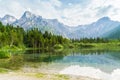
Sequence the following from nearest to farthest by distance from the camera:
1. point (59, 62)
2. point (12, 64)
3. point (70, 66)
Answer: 1. point (70, 66)
2. point (12, 64)
3. point (59, 62)

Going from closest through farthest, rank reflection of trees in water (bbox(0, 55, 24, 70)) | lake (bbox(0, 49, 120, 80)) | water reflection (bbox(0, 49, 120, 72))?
1. lake (bbox(0, 49, 120, 80))
2. reflection of trees in water (bbox(0, 55, 24, 70))
3. water reflection (bbox(0, 49, 120, 72))

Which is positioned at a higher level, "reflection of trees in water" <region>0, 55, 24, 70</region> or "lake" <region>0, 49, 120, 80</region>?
"reflection of trees in water" <region>0, 55, 24, 70</region>

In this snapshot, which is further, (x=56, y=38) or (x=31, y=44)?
(x=56, y=38)

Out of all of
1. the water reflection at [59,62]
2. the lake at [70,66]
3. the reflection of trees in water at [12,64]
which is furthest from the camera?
the water reflection at [59,62]

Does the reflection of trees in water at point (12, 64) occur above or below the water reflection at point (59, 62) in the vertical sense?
above

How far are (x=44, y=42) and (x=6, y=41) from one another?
5359 cm

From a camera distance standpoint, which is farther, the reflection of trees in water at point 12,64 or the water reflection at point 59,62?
the water reflection at point 59,62

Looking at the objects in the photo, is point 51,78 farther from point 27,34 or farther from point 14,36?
point 27,34

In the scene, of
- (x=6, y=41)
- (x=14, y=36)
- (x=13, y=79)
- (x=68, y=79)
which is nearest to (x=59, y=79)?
(x=68, y=79)

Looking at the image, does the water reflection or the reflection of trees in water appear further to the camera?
the water reflection

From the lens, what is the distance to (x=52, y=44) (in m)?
190

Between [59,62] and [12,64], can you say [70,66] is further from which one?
[12,64]

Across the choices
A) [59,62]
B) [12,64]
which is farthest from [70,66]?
[12,64]

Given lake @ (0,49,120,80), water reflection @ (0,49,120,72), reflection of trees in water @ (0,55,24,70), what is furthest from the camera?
water reflection @ (0,49,120,72)
